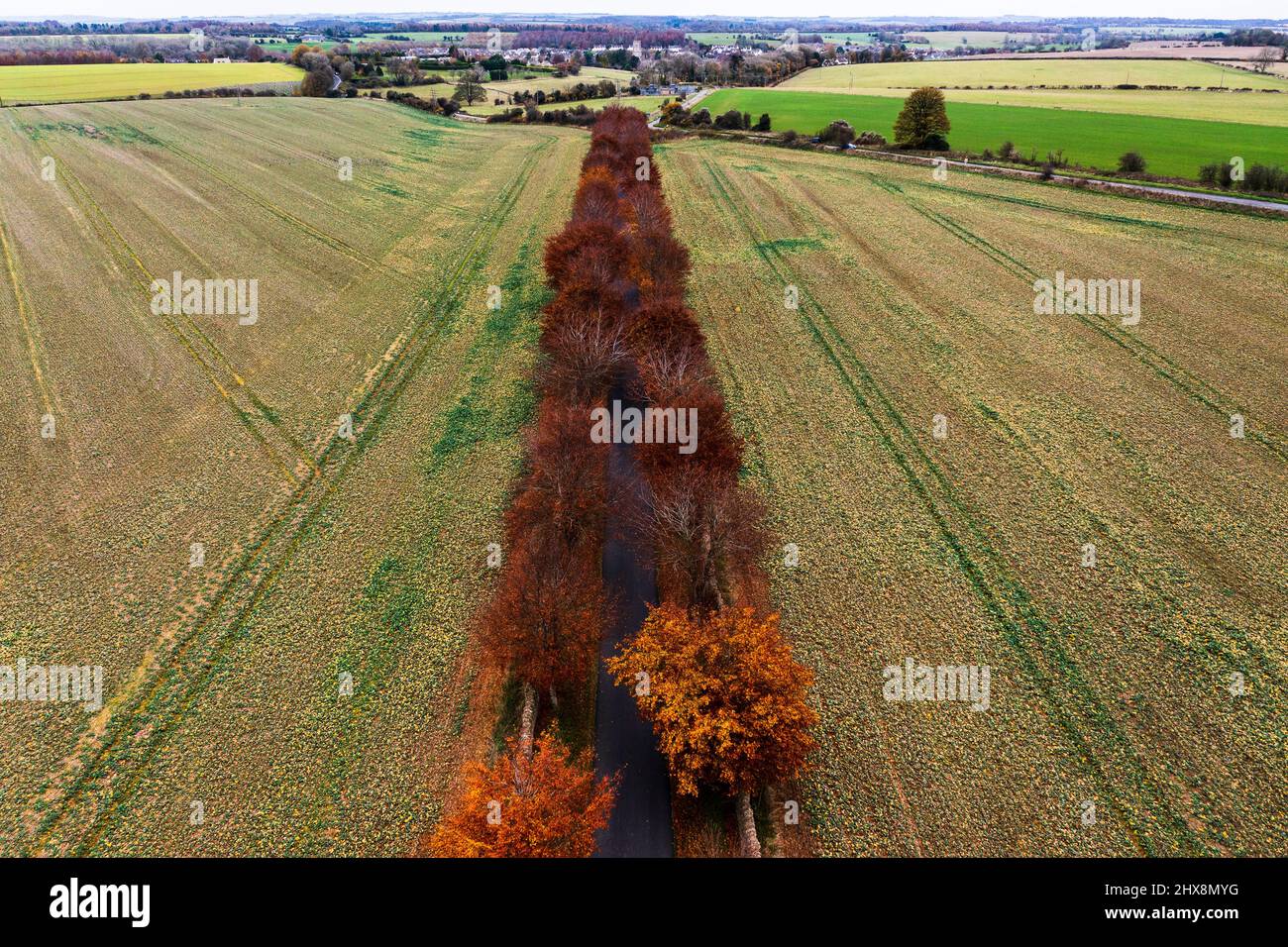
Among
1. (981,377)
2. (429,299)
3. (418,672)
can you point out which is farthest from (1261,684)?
(429,299)

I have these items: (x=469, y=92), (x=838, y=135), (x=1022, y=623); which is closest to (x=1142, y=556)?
(x=1022, y=623)

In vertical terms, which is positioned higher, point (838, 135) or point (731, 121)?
point (731, 121)

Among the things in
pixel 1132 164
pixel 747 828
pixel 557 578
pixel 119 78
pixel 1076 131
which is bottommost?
pixel 747 828

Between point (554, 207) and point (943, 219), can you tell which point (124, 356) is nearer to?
point (554, 207)

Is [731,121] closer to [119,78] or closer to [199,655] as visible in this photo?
[199,655]

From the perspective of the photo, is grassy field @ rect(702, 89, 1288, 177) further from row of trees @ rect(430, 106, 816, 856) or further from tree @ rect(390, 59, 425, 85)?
row of trees @ rect(430, 106, 816, 856)

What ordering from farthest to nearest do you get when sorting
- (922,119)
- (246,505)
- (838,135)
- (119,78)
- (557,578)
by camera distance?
1. (119,78)
2. (838,135)
3. (922,119)
4. (246,505)
5. (557,578)

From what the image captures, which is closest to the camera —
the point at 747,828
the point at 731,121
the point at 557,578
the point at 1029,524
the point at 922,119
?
the point at 747,828
